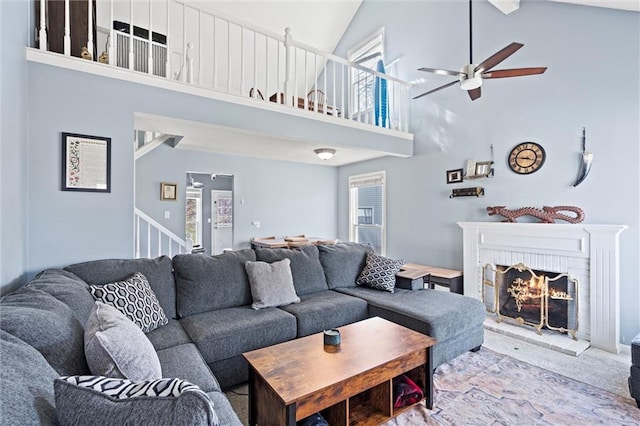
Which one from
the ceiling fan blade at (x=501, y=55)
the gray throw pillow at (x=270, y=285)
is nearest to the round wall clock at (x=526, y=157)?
the ceiling fan blade at (x=501, y=55)

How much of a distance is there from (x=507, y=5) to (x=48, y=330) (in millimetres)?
4994

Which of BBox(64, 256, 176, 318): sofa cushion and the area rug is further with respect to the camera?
BBox(64, 256, 176, 318): sofa cushion

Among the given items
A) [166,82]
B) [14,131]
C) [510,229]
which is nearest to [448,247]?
[510,229]

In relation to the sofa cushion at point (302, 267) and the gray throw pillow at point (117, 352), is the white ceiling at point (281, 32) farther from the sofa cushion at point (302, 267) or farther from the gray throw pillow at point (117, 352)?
the gray throw pillow at point (117, 352)

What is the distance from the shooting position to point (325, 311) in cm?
259

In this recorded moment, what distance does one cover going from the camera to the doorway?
699cm

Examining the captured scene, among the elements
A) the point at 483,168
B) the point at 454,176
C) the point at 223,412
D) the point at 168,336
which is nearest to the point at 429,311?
the point at 223,412

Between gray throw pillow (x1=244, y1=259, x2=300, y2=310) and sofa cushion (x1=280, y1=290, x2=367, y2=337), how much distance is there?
0.32 ft

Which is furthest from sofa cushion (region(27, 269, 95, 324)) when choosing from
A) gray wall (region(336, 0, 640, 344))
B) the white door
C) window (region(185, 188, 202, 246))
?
window (region(185, 188, 202, 246))

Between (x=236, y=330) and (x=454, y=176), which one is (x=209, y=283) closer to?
(x=236, y=330)

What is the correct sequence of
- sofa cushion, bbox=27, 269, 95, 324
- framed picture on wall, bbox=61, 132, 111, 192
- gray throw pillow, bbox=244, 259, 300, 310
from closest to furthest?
sofa cushion, bbox=27, 269, 95, 324
framed picture on wall, bbox=61, 132, 111, 192
gray throw pillow, bbox=244, 259, 300, 310

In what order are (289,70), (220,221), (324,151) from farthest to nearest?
(220,221), (324,151), (289,70)

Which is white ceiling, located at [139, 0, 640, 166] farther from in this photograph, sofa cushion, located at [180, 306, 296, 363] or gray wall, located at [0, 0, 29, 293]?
sofa cushion, located at [180, 306, 296, 363]

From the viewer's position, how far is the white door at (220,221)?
22.3 ft
